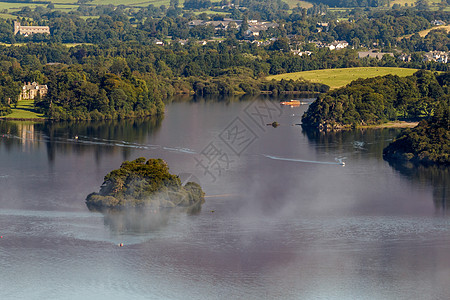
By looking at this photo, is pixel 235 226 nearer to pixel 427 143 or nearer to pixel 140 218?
pixel 140 218

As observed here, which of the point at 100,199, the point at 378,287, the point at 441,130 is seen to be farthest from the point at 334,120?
the point at 378,287

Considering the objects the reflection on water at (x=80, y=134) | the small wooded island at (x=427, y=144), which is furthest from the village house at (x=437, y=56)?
the small wooded island at (x=427, y=144)

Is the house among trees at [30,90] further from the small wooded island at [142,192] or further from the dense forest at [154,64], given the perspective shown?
the small wooded island at [142,192]

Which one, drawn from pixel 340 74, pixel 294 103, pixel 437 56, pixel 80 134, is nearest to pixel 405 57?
pixel 437 56

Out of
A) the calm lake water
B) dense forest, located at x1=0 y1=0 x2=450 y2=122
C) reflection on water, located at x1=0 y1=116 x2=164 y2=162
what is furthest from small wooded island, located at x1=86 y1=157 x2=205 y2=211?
dense forest, located at x1=0 y1=0 x2=450 y2=122

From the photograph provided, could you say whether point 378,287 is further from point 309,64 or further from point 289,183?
point 309,64

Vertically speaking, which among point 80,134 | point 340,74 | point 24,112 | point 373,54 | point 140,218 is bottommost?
point 140,218

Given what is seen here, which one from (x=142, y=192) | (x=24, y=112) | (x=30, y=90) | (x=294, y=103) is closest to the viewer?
(x=142, y=192)

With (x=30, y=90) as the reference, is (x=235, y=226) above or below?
below
